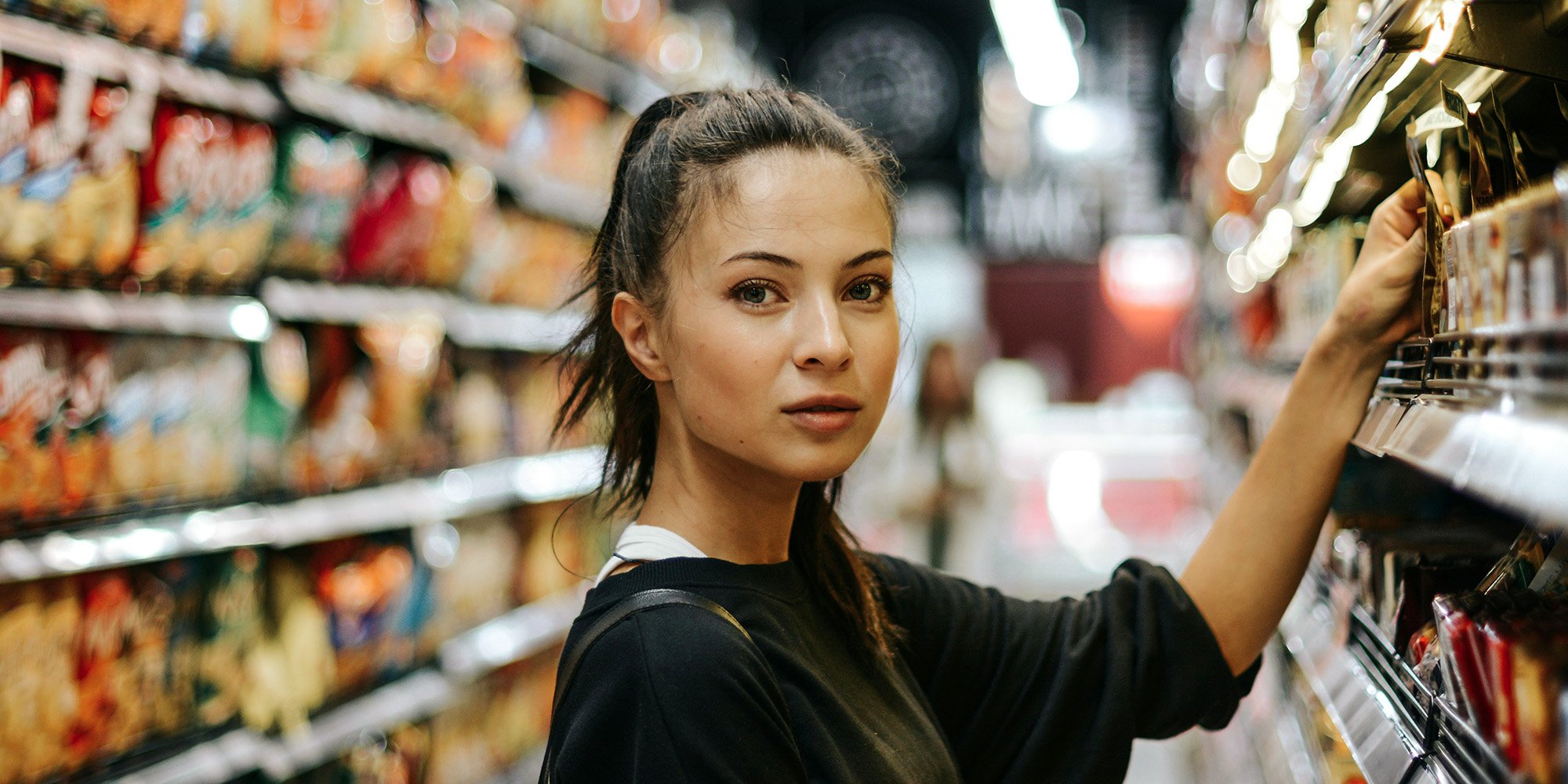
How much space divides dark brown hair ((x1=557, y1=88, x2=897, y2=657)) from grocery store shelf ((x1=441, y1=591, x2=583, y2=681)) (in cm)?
188

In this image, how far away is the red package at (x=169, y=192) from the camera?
81.6 inches

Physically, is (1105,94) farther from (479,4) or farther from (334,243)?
(334,243)

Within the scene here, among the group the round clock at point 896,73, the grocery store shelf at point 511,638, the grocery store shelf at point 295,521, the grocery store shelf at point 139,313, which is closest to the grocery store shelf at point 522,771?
the grocery store shelf at point 511,638

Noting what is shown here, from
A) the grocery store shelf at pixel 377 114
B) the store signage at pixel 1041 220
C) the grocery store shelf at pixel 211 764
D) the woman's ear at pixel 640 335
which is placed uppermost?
the store signage at pixel 1041 220

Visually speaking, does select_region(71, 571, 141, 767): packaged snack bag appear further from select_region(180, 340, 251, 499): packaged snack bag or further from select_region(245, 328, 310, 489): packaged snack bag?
select_region(245, 328, 310, 489): packaged snack bag

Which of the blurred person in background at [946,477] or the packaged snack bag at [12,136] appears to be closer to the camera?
the packaged snack bag at [12,136]

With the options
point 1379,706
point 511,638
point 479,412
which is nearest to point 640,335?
point 1379,706

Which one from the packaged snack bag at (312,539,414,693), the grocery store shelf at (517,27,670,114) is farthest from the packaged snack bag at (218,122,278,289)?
the grocery store shelf at (517,27,670,114)

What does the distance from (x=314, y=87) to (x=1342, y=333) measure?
2124mm

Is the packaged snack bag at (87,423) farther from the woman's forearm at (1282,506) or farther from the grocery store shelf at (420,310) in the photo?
the woman's forearm at (1282,506)

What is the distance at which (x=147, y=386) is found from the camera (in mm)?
2113

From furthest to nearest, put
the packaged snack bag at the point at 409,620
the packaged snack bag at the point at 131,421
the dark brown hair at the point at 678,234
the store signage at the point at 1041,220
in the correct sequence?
the store signage at the point at 1041,220
the packaged snack bag at the point at 409,620
the packaged snack bag at the point at 131,421
the dark brown hair at the point at 678,234

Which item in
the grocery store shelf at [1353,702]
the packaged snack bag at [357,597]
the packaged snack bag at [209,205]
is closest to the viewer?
the grocery store shelf at [1353,702]

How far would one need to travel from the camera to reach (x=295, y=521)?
241 cm
